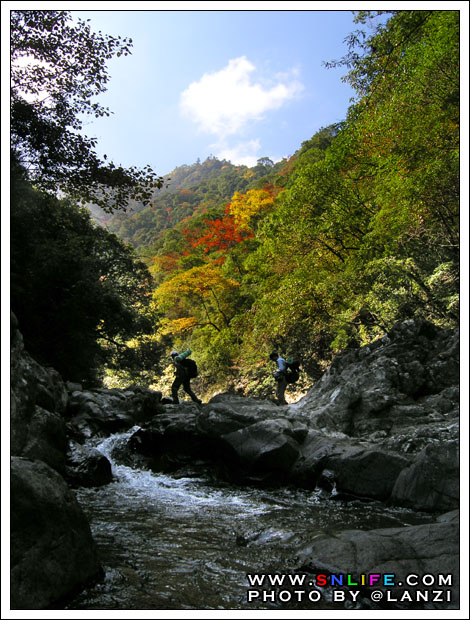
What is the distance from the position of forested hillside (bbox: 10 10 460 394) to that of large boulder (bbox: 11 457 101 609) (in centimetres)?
642

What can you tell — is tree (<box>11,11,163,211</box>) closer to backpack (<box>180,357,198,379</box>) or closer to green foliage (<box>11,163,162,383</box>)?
green foliage (<box>11,163,162,383</box>)

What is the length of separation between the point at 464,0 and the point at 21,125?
7793 millimetres

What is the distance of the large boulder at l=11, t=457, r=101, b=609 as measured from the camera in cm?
301

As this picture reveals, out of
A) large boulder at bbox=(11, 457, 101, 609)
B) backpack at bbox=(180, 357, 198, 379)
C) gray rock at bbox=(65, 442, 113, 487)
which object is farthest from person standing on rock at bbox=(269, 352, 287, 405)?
large boulder at bbox=(11, 457, 101, 609)

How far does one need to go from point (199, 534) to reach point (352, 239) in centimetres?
1483

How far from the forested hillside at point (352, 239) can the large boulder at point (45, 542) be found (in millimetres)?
6416

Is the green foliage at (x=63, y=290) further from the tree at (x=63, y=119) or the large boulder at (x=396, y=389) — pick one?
the large boulder at (x=396, y=389)

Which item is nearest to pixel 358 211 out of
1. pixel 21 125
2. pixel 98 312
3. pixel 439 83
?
pixel 439 83

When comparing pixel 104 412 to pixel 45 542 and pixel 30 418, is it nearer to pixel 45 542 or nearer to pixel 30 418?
pixel 30 418

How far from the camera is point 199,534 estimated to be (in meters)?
5.17

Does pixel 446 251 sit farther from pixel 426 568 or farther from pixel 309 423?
pixel 426 568

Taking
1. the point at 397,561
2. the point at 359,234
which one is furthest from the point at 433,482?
the point at 359,234

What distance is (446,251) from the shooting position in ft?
45.3

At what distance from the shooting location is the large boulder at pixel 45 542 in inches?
118
